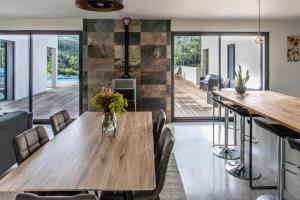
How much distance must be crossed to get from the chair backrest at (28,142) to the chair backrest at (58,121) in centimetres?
39

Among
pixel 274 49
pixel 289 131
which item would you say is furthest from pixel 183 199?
pixel 274 49

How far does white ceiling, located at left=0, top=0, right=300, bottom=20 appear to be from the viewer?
210 inches

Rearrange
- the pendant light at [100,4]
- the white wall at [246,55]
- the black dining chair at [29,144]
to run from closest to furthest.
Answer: the black dining chair at [29,144] < the pendant light at [100,4] < the white wall at [246,55]

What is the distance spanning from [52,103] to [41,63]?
1777 millimetres

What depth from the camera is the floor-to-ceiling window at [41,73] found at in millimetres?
7270

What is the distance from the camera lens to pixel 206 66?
9055 mm

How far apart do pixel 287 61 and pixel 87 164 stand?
679 centimetres

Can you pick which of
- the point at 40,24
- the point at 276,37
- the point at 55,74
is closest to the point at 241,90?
the point at 276,37

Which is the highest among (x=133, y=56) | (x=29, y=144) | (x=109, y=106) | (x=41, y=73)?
(x=133, y=56)

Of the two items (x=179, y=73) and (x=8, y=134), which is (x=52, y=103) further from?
(x=8, y=134)

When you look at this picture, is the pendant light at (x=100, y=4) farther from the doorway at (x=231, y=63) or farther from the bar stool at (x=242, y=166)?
the doorway at (x=231, y=63)

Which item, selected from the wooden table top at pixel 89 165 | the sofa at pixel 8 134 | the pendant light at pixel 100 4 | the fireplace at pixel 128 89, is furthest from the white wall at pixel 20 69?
the pendant light at pixel 100 4

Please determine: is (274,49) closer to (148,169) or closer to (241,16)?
(241,16)

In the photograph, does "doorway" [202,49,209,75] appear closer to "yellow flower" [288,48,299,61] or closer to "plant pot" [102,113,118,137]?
"yellow flower" [288,48,299,61]
